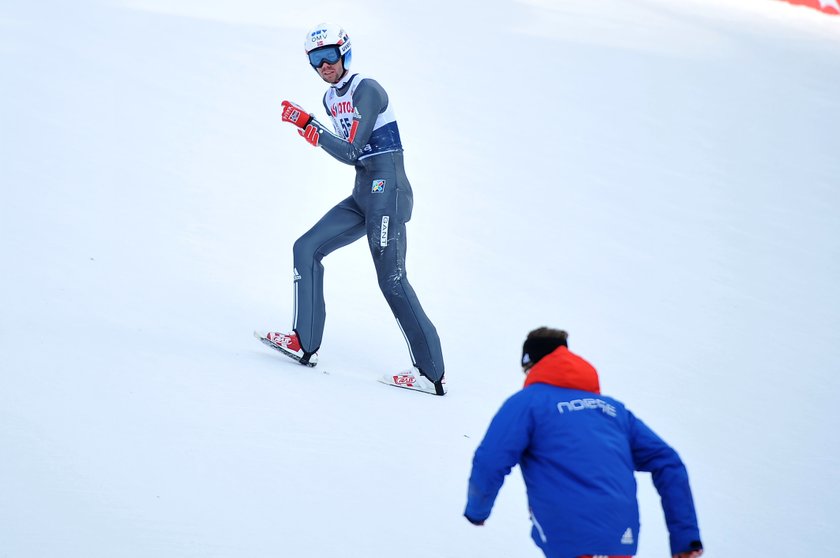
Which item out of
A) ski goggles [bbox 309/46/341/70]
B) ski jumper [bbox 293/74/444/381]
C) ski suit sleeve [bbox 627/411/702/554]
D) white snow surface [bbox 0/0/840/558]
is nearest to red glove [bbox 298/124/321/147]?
ski jumper [bbox 293/74/444/381]

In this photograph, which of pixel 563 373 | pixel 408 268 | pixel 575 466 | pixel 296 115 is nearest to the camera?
pixel 575 466

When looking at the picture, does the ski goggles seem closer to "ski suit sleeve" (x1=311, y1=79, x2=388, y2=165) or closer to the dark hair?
"ski suit sleeve" (x1=311, y1=79, x2=388, y2=165)

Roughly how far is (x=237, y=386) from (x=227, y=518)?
1.36m

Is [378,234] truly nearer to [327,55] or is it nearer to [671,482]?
[327,55]

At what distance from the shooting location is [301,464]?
432 centimetres

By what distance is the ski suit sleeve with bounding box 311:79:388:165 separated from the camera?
5496mm

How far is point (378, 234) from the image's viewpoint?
5652 millimetres

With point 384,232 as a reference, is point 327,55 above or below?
above

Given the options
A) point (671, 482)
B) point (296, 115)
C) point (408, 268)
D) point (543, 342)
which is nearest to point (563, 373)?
point (543, 342)

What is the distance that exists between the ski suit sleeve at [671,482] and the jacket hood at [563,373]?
0.20 metres

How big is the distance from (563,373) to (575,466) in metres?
0.28

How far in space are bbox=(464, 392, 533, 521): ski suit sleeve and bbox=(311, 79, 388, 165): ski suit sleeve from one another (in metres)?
2.82

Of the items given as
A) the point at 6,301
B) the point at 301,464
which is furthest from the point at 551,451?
the point at 6,301

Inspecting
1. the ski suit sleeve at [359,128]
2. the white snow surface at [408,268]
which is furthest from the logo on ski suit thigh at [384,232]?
the white snow surface at [408,268]
